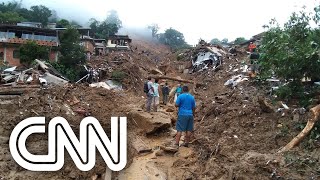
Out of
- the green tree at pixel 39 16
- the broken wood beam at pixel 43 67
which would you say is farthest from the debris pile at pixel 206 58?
the green tree at pixel 39 16

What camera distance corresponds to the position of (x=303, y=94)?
9.47 m

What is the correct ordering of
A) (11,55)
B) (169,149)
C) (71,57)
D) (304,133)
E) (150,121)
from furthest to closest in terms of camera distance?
(11,55) < (71,57) < (150,121) < (169,149) < (304,133)

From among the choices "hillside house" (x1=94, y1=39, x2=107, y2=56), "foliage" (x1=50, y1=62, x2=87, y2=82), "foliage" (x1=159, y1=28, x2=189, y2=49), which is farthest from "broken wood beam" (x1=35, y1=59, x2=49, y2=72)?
"foliage" (x1=159, y1=28, x2=189, y2=49)

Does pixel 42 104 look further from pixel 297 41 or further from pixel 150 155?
pixel 297 41

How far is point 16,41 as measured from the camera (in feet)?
97.6

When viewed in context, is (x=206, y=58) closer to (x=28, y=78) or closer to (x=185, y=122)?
(x=28, y=78)

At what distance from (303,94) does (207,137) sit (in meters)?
3.15

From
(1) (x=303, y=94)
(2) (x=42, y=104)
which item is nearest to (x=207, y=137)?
(1) (x=303, y=94)

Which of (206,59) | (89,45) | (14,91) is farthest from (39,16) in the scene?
(14,91)

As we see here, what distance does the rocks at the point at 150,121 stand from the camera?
32.4 feet

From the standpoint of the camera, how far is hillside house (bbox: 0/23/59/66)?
97.2 ft

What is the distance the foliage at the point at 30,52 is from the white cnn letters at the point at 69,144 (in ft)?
71.8

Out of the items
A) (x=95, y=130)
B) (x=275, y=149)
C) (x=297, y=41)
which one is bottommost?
(x=275, y=149)

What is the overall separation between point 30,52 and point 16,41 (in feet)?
15.3
